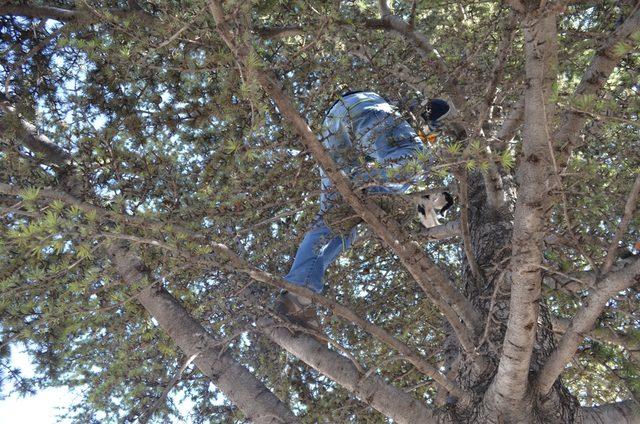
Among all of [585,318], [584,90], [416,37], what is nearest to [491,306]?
[585,318]

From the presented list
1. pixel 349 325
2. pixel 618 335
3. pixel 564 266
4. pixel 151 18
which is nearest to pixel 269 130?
pixel 151 18

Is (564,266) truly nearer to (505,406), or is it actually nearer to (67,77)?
(505,406)

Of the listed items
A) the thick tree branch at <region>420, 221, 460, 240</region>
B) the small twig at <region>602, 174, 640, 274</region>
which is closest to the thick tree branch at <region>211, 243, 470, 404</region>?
the small twig at <region>602, 174, 640, 274</region>

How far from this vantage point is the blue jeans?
294cm

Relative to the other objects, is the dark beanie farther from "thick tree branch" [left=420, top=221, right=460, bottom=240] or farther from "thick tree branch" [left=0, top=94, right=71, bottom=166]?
"thick tree branch" [left=0, top=94, right=71, bottom=166]

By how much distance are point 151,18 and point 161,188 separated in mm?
1128

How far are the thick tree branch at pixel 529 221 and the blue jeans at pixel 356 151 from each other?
0.53m

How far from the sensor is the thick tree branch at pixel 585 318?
2598 mm

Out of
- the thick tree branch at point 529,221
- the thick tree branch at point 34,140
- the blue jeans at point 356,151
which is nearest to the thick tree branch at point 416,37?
the blue jeans at point 356,151

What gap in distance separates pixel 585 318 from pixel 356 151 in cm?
129

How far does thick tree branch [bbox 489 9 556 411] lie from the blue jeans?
0.53 metres

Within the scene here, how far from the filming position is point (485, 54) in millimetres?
5199

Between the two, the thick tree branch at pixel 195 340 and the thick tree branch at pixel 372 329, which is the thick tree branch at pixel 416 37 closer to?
the thick tree branch at pixel 372 329

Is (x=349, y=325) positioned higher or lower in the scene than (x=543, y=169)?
higher
